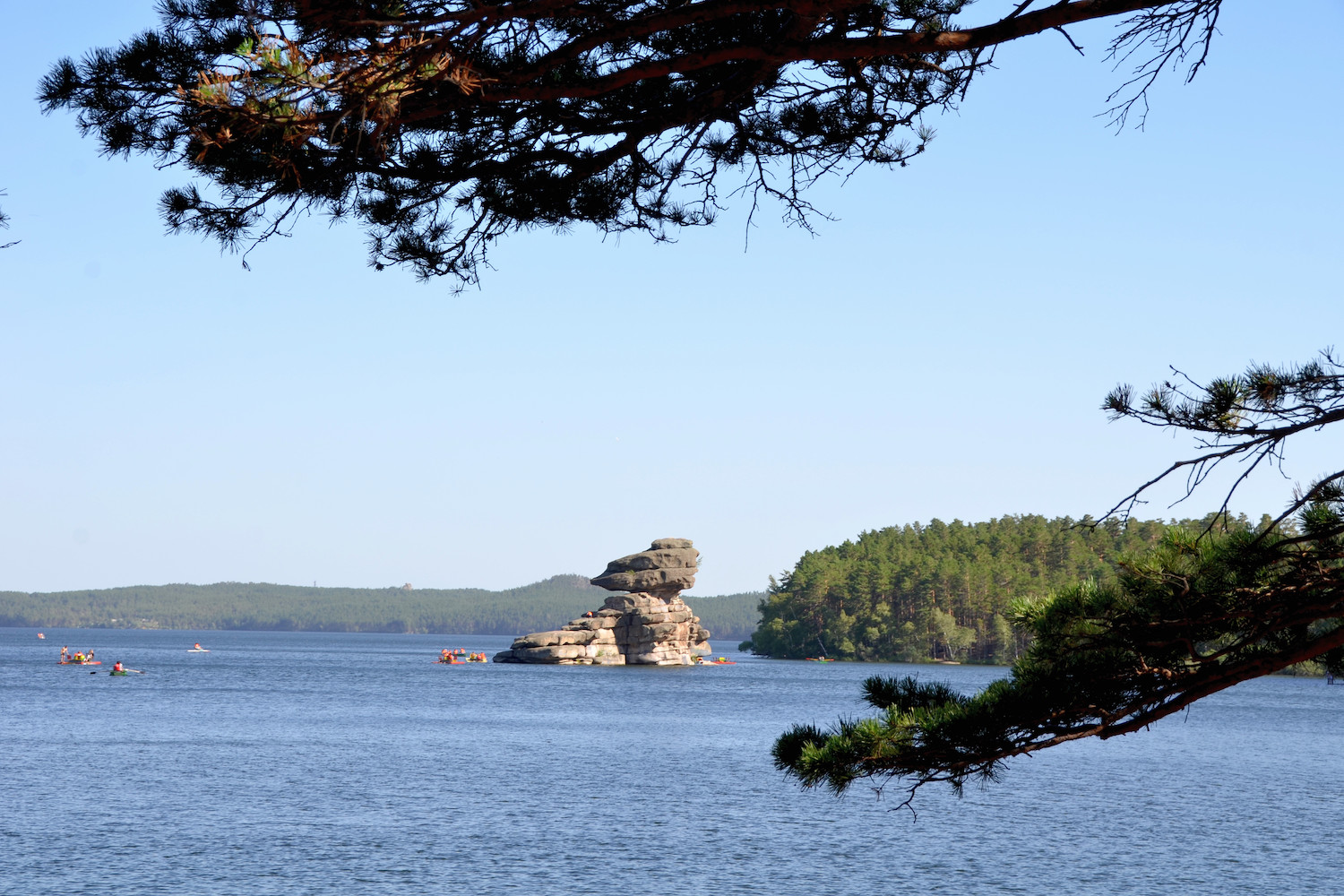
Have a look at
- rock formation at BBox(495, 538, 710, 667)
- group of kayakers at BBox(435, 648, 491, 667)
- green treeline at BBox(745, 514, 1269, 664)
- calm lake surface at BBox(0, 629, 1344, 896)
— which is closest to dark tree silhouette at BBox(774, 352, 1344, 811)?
calm lake surface at BBox(0, 629, 1344, 896)

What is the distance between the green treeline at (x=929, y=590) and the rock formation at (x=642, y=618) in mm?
29586

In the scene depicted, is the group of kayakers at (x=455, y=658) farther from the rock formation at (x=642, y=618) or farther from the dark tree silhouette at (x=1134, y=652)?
the dark tree silhouette at (x=1134, y=652)

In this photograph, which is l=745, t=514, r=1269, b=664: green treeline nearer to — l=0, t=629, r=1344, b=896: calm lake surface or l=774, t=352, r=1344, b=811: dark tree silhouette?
l=0, t=629, r=1344, b=896: calm lake surface

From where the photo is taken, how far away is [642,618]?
94625 mm

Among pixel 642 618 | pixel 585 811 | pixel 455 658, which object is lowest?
pixel 455 658

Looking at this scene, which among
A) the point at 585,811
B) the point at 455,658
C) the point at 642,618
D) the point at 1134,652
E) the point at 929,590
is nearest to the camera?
the point at 1134,652

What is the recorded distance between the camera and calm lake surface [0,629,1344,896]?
23234 millimetres

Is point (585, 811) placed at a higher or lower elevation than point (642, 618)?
lower

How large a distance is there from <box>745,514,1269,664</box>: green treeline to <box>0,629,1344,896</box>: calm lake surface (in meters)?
54.4

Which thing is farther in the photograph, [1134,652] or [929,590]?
[929,590]

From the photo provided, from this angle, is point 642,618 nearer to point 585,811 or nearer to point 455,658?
point 455,658

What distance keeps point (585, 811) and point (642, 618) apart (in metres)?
63.9

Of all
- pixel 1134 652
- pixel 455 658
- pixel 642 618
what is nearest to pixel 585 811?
pixel 1134 652

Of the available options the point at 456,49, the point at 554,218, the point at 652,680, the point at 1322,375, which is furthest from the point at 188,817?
the point at 652,680
